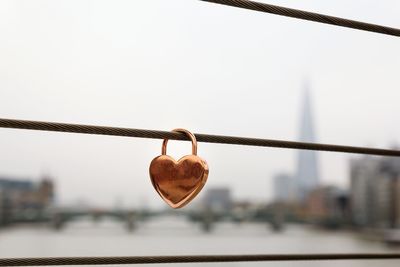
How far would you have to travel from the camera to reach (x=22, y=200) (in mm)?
29969

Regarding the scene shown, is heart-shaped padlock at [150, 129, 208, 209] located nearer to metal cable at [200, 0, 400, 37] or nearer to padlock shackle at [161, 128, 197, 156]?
padlock shackle at [161, 128, 197, 156]

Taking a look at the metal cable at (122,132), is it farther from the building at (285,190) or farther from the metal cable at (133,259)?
the building at (285,190)

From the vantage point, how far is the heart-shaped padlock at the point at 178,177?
590 mm

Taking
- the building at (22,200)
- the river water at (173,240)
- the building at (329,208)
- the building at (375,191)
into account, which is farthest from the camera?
the building at (329,208)

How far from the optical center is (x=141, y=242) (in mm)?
22969

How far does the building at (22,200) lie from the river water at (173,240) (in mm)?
756

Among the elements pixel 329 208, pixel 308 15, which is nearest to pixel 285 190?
pixel 329 208

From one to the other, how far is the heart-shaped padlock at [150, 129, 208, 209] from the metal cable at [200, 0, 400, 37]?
0.20 metres

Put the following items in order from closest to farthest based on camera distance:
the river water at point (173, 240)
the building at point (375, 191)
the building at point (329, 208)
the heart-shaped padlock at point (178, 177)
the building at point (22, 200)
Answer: the heart-shaped padlock at point (178, 177) < the river water at point (173, 240) < the building at point (22, 200) < the building at point (375, 191) < the building at point (329, 208)

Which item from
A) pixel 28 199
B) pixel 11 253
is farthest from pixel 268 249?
pixel 28 199

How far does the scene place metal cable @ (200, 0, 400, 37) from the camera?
660 millimetres

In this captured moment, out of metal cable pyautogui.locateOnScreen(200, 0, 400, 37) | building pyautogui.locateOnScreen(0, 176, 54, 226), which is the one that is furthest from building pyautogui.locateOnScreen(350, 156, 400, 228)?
metal cable pyautogui.locateOnScreen(200, 0, 400, 37)

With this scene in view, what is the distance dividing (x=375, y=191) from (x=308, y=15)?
32.7m

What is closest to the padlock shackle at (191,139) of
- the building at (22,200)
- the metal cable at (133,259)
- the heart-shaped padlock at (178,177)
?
the heart-shaped padlock at (178,177)
